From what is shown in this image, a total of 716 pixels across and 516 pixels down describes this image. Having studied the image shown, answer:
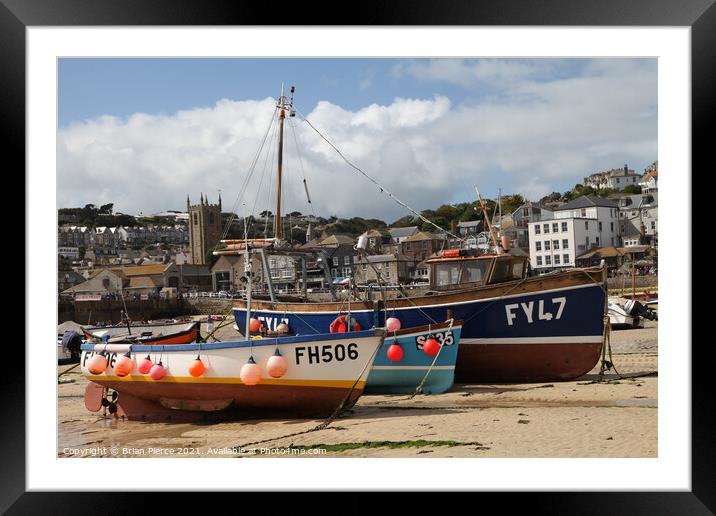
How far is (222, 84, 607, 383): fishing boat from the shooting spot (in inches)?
368

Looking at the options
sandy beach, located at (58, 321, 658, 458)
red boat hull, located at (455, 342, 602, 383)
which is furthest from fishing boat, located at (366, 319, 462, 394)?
red boat hull, located at (455, 342, 602, 383)

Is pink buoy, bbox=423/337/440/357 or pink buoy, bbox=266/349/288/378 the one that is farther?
pink buoy, bbox=423/337/440/357

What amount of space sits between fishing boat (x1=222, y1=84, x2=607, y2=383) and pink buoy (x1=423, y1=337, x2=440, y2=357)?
893mm

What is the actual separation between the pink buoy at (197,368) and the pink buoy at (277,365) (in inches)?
28.9

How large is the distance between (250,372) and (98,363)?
2173 mm

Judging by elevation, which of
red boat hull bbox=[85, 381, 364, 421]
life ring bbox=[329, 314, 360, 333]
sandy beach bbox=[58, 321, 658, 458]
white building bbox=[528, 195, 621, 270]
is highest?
white building bbox=[528, 195, 621, 270]

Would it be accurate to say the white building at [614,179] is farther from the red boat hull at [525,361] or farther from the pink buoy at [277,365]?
the pink buoy at [277,365]

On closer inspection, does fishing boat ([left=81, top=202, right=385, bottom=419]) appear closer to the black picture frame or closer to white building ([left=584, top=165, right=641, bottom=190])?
the black picture frame

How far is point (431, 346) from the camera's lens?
27.6 ft

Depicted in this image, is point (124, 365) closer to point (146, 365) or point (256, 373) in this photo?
point (146, 365)

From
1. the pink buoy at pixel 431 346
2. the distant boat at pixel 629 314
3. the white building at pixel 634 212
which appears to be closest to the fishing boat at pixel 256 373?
the pink buoy at pixel 431 346
